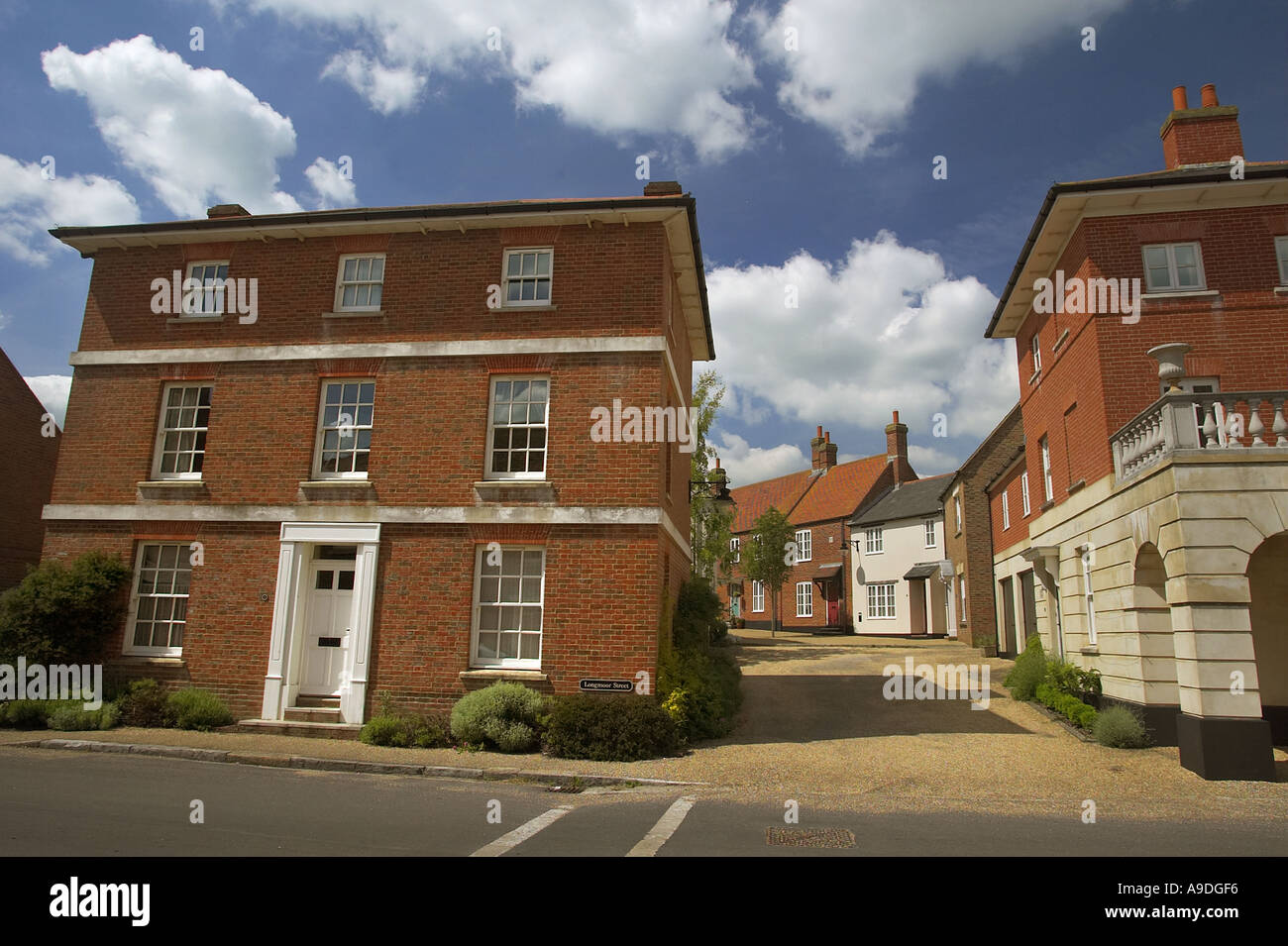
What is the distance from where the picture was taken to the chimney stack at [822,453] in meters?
50.9

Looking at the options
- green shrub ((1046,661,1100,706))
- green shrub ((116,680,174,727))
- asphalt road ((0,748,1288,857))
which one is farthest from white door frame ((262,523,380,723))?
green shrub ((1046,661,1100,706))

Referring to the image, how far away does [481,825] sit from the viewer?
7.29 m

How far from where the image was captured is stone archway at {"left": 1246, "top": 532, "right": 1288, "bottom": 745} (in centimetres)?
1220

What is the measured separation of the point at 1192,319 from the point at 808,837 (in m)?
12.2

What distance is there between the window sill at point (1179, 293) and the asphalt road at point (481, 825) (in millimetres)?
9299

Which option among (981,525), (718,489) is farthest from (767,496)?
(718,489)

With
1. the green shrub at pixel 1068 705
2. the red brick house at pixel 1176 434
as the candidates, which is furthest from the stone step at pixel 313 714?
the red brick house at pixel 1176 434

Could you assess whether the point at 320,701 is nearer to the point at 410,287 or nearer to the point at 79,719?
the point at 79,719

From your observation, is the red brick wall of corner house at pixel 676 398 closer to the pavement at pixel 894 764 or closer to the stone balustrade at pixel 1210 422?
the pavement at pixel 894 764

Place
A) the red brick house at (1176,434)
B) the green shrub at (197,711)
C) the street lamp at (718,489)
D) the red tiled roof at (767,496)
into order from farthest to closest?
the red tiled roof at (767,496) → the street lamp at (718,489) → the green shrub at (197,711) → the red brick house at (1176,434)

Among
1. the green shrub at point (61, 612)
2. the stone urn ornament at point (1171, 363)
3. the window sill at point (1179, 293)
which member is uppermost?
the window sill at point (1179, 293)
